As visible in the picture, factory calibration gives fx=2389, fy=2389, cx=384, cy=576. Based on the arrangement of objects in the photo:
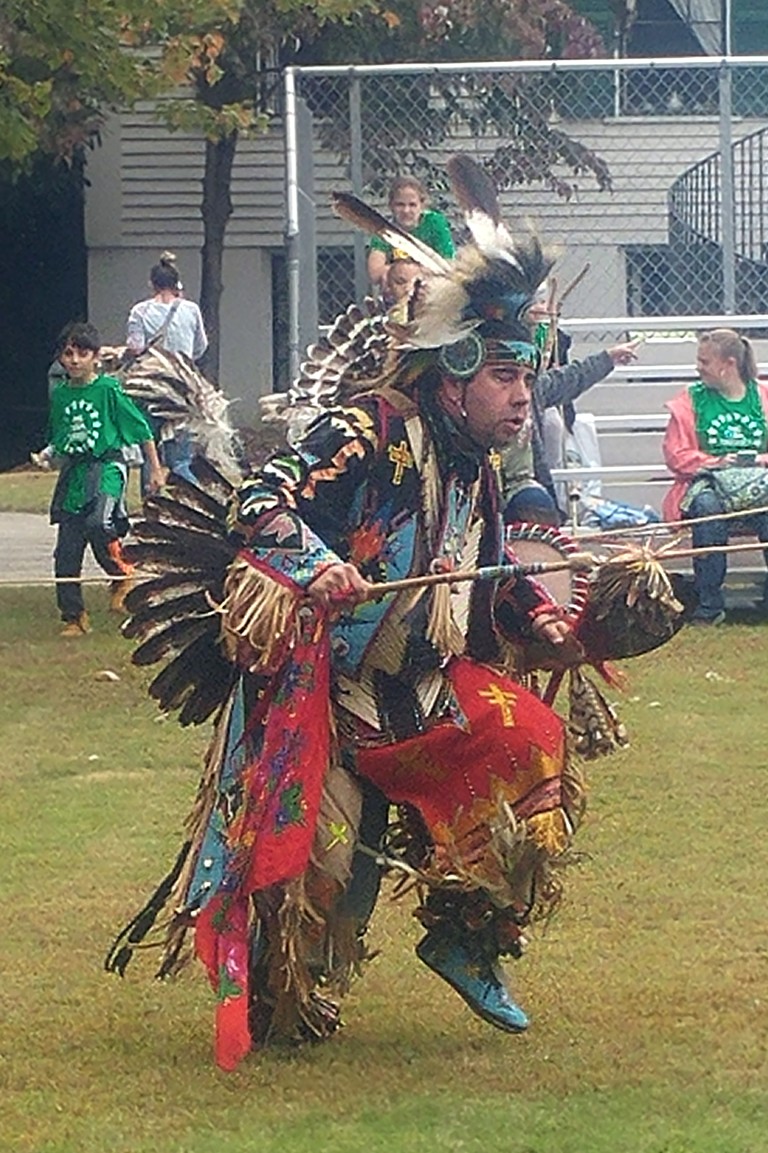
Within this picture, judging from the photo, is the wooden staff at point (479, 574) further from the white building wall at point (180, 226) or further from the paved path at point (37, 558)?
the white building wall at point (180, 226)

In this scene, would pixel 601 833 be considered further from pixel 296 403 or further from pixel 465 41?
pixel 465 41

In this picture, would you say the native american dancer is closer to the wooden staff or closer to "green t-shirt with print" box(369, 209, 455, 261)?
the wooden staff

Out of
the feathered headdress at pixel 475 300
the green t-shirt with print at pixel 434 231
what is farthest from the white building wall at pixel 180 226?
the feathered headdress at pixel 475 300

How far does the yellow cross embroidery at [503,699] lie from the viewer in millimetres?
5098

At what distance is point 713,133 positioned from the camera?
44.2ft

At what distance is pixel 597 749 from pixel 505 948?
0.55 metres

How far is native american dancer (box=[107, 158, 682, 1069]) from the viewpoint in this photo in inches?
197

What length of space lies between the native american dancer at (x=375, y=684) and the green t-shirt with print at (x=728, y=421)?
6.42m

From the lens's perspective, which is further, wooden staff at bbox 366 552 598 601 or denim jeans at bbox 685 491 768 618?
denim jeans at bbox 685 491 768 618

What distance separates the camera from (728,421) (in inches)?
456

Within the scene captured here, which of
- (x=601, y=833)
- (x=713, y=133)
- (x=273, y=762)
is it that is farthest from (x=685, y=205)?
(x=273, y=762)

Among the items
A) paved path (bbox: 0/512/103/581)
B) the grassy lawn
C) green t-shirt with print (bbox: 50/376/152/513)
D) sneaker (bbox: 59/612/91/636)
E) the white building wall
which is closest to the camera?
the grassy lawn

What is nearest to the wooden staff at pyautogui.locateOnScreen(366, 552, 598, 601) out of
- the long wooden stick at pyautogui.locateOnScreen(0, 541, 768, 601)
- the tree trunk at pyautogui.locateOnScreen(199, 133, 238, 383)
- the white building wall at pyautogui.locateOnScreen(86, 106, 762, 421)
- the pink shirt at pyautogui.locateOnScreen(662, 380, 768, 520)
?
the long wooden stick at pyautogui.locateOnScreen(0, 541, 768, 601)

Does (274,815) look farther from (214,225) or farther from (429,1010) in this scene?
(214,225)
